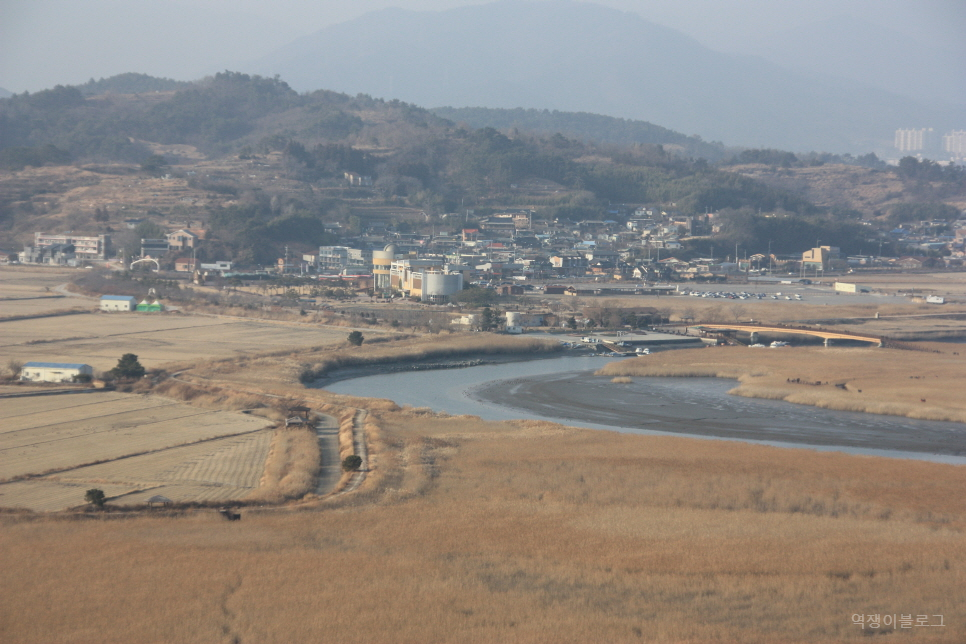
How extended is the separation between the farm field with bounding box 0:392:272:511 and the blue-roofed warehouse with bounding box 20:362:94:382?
1.25 metres

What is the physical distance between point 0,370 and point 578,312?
18014 millimetres

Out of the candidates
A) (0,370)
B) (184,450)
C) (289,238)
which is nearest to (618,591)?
(184,450)

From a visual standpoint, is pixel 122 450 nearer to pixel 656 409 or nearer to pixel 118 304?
pixel 656 409

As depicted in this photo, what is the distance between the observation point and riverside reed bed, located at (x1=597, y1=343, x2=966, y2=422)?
56.4ft

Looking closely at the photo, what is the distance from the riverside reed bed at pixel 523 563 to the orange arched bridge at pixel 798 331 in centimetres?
1449

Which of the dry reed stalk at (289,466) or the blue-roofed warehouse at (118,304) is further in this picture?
the blue-roofed warehouse at (118,304)

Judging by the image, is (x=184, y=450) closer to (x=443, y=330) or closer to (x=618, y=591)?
(x=618, y=591)

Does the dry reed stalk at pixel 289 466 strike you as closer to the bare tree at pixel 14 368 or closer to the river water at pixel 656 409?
the river water at pixel 656 409

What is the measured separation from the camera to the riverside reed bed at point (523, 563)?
6395mm

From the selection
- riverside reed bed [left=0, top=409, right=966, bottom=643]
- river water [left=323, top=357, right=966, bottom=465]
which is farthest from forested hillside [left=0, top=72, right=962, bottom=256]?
riverside reed bed [left=0, top=409, right=966, bottom=643]

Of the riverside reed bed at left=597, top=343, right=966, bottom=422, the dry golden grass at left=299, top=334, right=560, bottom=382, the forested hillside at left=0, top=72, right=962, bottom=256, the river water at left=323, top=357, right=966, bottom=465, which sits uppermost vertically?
the forested hillside at left=0, top=72, right=962, bottom=256

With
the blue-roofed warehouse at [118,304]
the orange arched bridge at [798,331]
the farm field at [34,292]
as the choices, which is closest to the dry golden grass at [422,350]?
the orange arched bridge at [798,331]

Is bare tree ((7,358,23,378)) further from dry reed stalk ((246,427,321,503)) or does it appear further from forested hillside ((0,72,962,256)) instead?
forested hillside ((0,72,962,256))

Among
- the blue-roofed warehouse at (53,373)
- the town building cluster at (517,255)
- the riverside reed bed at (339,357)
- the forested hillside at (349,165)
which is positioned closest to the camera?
the blue-roofed warehouse at (53,373)
